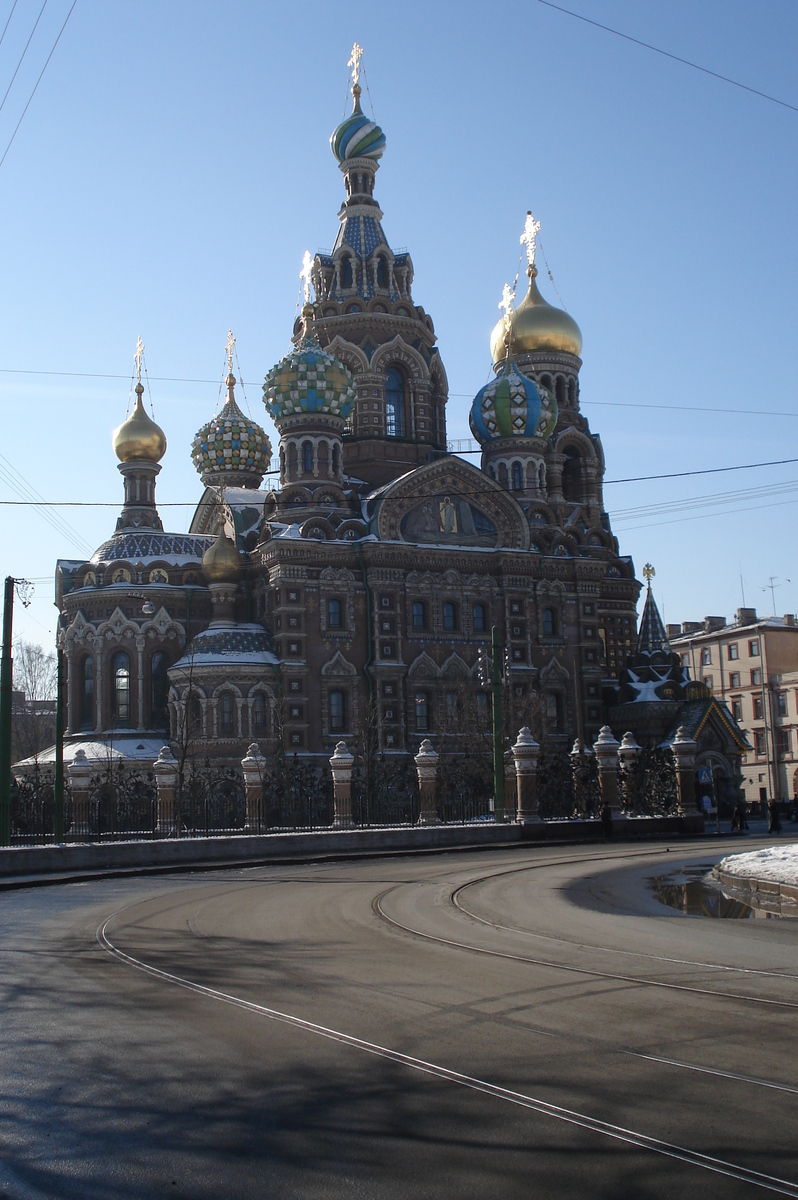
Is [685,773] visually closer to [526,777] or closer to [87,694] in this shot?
[526,777]

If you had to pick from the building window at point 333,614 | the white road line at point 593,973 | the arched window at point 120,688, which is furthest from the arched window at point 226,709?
the white road line at point 593,973

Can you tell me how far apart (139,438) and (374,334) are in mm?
9664

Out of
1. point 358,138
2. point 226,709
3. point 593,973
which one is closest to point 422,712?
point 226,709

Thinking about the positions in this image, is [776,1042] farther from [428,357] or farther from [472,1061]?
[428,357]

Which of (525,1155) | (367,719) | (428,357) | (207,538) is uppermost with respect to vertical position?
(428,357)

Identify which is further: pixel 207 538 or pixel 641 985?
pixel 207 538

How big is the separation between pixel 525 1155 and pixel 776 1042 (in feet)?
7.12

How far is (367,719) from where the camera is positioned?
39781 mm

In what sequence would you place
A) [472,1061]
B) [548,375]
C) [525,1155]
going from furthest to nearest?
[548,375]
[472,1061]
[525,1155]

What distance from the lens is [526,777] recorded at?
30.2 meters

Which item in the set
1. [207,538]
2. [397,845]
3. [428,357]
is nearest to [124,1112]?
[397,845]

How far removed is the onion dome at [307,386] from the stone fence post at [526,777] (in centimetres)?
1772

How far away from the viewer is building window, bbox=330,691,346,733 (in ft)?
134

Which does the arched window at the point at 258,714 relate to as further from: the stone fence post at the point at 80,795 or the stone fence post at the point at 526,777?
the stone fence post at the point at 80,795
